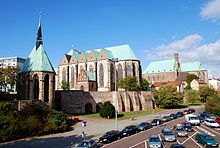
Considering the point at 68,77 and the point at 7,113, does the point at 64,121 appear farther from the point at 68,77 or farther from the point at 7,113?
the point at 68,77

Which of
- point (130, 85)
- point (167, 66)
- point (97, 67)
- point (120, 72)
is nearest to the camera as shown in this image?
point (130, 85)

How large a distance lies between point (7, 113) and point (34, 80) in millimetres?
13638

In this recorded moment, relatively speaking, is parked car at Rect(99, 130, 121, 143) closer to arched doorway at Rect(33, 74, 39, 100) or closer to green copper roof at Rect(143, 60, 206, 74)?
arched doorway at Rect(33, 74, 39, 100)

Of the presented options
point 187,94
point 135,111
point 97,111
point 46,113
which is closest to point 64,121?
point 46,113

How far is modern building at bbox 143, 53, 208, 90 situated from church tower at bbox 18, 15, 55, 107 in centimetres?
9808

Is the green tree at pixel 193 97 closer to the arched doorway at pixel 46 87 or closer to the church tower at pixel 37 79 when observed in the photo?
the church tower at pixel 37 79

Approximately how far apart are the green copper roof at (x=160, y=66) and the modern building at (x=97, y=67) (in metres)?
57.4

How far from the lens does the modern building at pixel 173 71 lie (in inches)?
5584

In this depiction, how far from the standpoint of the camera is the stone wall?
59469mm

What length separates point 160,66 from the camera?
154750 millimetres

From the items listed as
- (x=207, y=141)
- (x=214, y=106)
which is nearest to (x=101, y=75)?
(x=214, y=106)

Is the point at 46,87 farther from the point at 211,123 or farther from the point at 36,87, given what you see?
the point at 211,123

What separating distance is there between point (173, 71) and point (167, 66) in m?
6.77

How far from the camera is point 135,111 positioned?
68812mm
